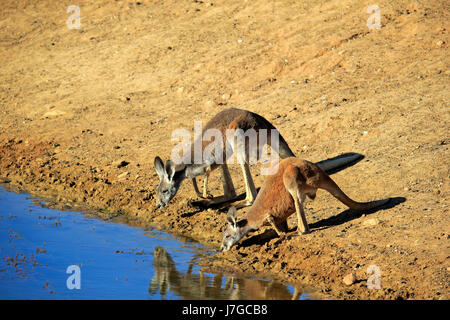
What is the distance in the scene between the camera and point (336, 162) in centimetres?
1102

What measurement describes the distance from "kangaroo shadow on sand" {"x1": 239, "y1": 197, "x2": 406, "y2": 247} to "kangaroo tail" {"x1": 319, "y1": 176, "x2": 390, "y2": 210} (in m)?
0.08

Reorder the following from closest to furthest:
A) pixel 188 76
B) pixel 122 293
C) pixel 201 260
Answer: pixel 122 293 < pixel 201 260 < pixel 188 76

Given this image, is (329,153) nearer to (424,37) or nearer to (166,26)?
(424,37)

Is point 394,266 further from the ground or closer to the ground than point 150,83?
closer to the ground

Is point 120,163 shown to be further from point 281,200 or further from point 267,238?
point 281,200

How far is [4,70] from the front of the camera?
18.4m

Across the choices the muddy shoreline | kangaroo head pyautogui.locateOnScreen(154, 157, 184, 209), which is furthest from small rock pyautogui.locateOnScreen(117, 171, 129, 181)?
kangaroo head pyautogui.locateOnScreen(154, 157, 184, 209)

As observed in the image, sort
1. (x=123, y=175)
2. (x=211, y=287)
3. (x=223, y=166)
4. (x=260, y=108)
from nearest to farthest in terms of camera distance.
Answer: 1. (x=211, y=287)
2. (x=223, y=166)
3. (x=123, y=175)
4. (x=260, y=108)

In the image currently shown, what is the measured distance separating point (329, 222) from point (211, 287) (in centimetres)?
232

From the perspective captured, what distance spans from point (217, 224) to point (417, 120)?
433cm

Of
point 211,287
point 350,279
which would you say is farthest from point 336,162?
point 211,287

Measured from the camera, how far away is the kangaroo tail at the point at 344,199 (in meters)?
9.31

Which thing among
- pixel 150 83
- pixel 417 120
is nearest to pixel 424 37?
pixel 417 120
